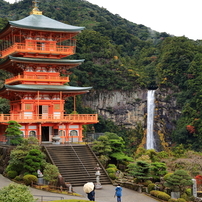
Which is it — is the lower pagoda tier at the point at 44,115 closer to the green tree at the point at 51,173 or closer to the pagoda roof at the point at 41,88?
the pagoda roof at the point at 41,88

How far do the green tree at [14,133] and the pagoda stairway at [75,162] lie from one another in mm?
2361

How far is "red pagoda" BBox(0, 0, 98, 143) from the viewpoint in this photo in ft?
128

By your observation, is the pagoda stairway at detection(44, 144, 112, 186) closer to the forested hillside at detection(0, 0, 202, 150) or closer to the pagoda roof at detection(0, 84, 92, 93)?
the pagoda roof at detection(0, 84, 92, 93)

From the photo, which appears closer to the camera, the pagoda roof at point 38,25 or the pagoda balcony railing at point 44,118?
the pagoda balcony railing at point 44,118

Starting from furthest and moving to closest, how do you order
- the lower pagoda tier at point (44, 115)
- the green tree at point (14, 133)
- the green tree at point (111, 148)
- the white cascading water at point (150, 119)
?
the white cascading water at point (150, 119)
the lower pagoda tier at point (44, 115)
the green tree at point (111, 148)
the green tree at point (14, 133)

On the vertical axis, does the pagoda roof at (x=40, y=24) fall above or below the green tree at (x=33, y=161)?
above

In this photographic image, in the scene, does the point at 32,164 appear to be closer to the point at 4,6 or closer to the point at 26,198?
the point at 26,198

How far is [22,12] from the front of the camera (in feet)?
359

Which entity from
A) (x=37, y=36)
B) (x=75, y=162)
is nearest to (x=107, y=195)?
(x=75, y=162)

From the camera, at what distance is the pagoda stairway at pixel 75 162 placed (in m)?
31.7

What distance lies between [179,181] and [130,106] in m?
55.5

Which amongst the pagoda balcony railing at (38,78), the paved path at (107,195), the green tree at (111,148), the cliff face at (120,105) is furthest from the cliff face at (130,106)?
the paved path at (107,195)

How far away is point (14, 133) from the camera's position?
35250mm

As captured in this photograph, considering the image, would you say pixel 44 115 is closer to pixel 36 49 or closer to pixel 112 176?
pixel 36 49
